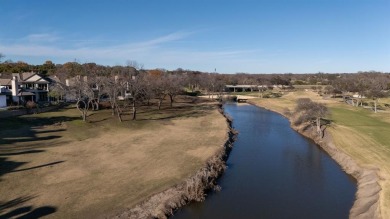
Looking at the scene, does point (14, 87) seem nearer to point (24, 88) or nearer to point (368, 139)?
point (24, 88)

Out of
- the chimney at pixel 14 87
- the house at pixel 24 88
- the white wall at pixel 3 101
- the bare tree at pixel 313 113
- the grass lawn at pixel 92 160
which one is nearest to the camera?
the grass lawn at pixel 92 160

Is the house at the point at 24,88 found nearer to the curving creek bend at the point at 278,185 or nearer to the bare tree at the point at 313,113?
the curving creek bend at the point at 278,185

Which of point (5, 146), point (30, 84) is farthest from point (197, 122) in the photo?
point (30, 84)

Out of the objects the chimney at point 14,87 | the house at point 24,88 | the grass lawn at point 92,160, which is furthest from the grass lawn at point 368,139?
→ the house at point 24,88

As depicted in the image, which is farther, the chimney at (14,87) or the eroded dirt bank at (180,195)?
the chimney at (14,87)

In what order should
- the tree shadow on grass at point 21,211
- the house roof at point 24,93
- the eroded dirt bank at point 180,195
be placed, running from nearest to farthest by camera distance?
the tree shadow on grass at point 21,211 < the eroded dirt bank at point 180,195 < the house roof at point 24,93

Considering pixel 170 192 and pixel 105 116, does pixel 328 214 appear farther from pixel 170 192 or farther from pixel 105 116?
pixel 105 116

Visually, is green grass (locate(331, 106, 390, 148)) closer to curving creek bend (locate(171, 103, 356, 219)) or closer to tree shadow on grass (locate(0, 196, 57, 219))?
curving creek bend (locate(171, 103, 356, 219))
